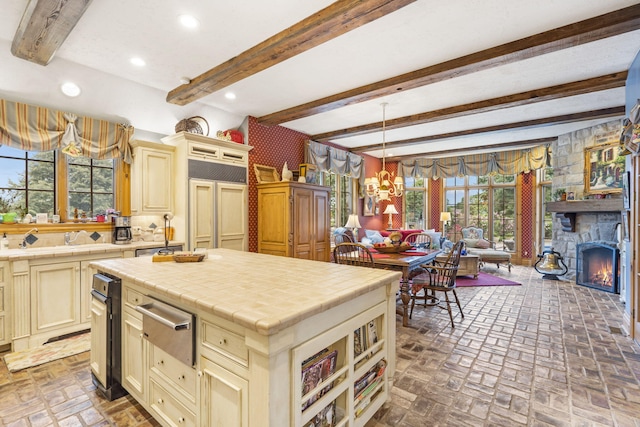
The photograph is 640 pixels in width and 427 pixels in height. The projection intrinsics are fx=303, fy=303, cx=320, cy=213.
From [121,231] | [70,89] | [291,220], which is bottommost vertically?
[121,231]

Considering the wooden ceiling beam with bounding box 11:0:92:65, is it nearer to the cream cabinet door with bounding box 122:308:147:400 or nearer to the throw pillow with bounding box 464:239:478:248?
the cream cabinet door with bounding box 122:308:147:400

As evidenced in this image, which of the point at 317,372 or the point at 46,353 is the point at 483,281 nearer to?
the point at 317,372

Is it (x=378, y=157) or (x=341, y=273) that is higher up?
(x=378, y=157)

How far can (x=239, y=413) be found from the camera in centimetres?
126

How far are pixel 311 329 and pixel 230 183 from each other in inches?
141

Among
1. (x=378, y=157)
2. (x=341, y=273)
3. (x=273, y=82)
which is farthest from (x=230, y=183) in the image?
(x=378, y=157)

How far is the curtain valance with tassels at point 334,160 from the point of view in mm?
6090

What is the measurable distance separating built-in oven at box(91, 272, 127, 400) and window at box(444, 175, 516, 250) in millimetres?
8281

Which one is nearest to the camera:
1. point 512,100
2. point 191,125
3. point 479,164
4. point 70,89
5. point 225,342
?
point 225,342

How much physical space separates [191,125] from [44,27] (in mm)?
1852

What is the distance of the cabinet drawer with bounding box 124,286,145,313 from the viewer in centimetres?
182

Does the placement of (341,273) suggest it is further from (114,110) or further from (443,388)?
(114,110)

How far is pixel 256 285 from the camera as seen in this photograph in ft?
5.37

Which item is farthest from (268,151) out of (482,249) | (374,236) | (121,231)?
(482,249)
